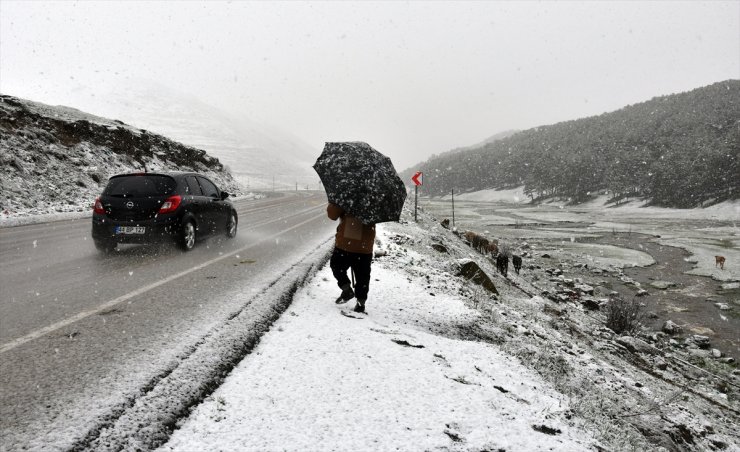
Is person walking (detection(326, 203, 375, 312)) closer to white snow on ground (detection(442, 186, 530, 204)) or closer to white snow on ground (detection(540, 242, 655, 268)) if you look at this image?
white snow on ground (detection(540, 242, 655, 268))

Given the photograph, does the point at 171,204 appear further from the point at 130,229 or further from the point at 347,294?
the point at 347,294

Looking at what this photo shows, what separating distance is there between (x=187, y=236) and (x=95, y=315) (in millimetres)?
4190

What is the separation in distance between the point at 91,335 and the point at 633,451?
15.7 ft

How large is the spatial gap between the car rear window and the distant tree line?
36.2 meters

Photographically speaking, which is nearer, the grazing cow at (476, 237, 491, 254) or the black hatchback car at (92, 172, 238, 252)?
the black hatchback car at (92, 172, 238, 252)

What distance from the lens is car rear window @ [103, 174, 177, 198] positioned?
7.79 metres

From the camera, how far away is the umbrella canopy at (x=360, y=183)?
4441 millimetres

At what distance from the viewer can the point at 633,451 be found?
3.41 meters

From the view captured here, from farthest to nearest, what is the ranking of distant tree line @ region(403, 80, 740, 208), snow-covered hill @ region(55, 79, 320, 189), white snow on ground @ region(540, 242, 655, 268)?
snow-covered hill @ region(55, 79, 320, 189) → distant tree line @ region(403, 80, 740, 208) → white snow on ground @ region(540, 242, 655, 268)

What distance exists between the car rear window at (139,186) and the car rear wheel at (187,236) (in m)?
0.75

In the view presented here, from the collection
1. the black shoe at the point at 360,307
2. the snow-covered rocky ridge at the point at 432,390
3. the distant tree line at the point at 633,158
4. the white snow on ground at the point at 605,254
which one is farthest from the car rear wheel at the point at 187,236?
the distant tree line at the point at 633,158

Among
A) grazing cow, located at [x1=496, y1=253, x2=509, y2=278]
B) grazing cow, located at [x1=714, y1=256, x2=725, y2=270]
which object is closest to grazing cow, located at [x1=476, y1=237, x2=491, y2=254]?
grazing cow, located at [x1=496, y1=253, x2=509, y2=278]

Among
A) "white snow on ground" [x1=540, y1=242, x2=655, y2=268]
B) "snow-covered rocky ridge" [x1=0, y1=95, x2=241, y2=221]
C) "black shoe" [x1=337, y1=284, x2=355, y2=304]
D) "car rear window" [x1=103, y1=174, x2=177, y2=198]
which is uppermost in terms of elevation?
"snow-covered rocky ridge" [x1=0, y1=95, x2=241, y2=221]

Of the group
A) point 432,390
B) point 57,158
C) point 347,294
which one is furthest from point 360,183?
point 57,158
